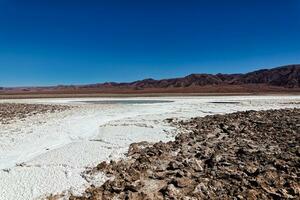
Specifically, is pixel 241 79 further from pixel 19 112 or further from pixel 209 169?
pixel 209 169

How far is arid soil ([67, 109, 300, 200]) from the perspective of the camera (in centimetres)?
699

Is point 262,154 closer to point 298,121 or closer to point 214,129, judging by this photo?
point 214,129

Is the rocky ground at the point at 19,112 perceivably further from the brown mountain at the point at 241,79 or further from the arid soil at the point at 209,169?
the brown mountain at the point at 241,79

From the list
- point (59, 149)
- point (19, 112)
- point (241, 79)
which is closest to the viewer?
point (59, 149)

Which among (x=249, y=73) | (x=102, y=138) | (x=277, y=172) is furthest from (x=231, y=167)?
(x=249, y=73)

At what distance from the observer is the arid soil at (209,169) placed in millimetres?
6992

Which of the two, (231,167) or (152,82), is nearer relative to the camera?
(231,167)

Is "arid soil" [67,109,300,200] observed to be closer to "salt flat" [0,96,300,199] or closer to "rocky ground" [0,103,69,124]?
"salt flat" [0,96,300,199]

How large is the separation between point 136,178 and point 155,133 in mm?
6316

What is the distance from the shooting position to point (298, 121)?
15883mm

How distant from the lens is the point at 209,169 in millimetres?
8492

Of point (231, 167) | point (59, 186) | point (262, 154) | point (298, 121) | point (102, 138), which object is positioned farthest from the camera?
point (298, 121)

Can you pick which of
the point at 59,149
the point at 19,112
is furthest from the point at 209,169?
the point at 19,112

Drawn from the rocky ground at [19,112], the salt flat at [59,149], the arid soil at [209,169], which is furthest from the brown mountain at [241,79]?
the arid soil at [209,169]
